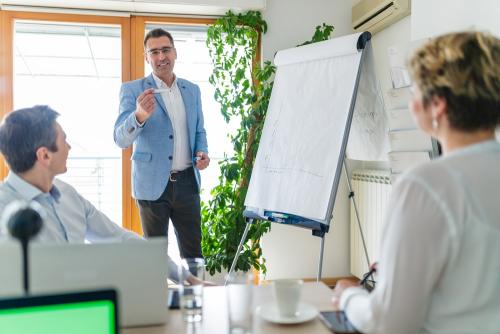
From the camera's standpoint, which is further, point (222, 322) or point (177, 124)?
point (177, 124)

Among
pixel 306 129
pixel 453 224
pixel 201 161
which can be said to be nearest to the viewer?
pixel 453 224

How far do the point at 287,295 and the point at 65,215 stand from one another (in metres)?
0.86

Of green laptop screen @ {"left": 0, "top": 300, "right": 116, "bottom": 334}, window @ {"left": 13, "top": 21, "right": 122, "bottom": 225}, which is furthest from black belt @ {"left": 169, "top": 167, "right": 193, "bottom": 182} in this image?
green laptop screen @ {"left": 0, "top": 300, "right": 116, "bottom": 334}

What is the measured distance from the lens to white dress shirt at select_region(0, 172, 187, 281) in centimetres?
135

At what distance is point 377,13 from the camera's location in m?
3.06

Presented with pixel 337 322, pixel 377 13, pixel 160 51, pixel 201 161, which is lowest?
pixel 337 322

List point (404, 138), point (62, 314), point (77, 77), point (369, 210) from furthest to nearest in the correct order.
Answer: point (77, 77)
point (369, 210)
point (404, 138)
point (62, 314)

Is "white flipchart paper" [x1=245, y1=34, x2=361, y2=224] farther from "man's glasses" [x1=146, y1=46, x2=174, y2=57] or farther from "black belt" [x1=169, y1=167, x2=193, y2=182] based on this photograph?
"man's glasses" [x1=146, y1=46, x2=174, y2=57]

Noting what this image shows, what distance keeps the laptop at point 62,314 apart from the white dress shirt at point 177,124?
2.03 m

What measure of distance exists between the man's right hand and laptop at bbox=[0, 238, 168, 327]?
60.9 inches

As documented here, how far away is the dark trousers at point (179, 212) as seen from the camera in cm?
257

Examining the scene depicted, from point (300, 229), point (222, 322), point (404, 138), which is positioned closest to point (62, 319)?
point (222, 322)

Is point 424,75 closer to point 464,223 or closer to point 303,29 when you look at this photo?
point 464,223

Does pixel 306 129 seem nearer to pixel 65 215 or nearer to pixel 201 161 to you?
pixel 201 161
